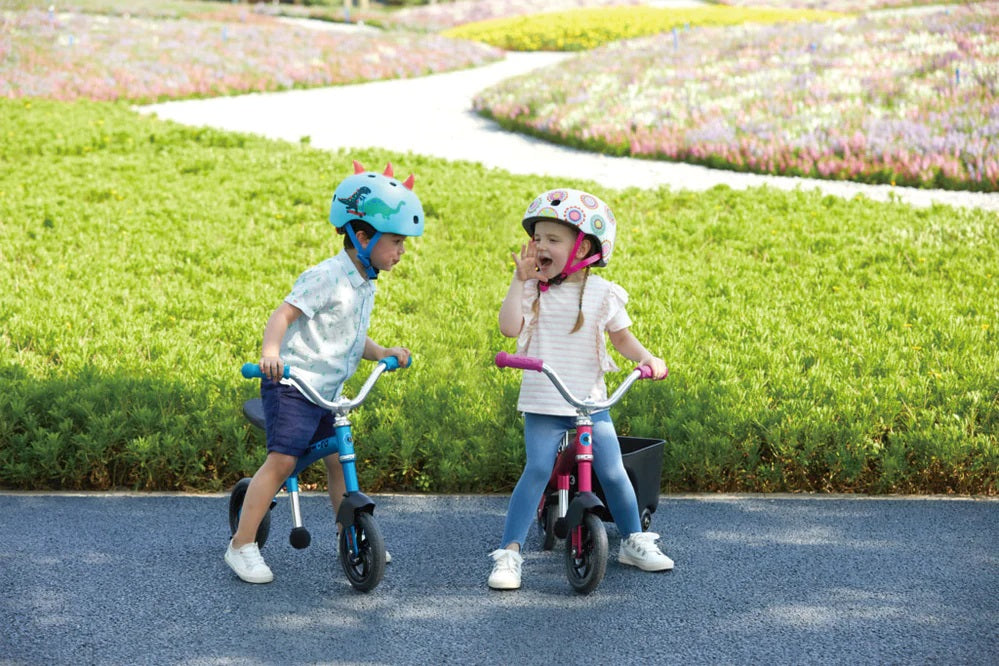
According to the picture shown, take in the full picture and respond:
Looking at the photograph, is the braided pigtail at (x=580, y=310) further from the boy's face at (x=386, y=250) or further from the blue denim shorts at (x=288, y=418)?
the blue denim shorts at (x=288, y=418)

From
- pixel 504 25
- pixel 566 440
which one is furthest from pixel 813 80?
pixel 504 25

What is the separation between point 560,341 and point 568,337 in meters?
0.04

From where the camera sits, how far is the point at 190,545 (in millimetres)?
4977

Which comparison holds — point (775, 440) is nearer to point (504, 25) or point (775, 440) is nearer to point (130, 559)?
point (130, 559)

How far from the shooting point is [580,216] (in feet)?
13.8

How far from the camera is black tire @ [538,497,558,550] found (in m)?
4.77

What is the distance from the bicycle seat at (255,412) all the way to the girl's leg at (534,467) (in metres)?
1.05

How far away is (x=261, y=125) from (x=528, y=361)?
1261 centimetres

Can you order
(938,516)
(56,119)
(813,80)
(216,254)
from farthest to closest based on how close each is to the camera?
(813,80) < (56,119) < (216,254) < (938,516)

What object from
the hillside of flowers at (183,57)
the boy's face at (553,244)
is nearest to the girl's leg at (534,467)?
the boy's face at (553,244)

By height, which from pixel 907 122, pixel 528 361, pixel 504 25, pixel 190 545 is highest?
pixel 504 25

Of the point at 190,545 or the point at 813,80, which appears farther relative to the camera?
the point at 813,80

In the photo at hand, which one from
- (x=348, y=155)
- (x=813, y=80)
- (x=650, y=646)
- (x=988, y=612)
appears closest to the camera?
(x=650, y=646)

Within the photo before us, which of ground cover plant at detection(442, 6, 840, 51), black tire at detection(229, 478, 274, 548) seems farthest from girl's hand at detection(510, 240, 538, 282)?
ground cover plant at detection(442, 6, 840, 51)
